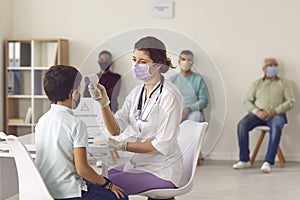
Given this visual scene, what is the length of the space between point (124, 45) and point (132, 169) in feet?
1.89

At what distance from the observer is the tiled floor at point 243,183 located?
14.6 feet

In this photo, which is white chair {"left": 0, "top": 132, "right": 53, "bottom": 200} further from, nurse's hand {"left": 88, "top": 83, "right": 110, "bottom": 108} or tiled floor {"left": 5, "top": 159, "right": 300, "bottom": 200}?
tiled floor {"left": 5, "top": 159, "right": 300, "bottom": 200}

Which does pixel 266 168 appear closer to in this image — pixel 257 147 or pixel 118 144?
pixel 257 147

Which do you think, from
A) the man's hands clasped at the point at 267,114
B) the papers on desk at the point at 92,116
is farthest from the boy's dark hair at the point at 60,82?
the man's hands clasped at the point at 267,114

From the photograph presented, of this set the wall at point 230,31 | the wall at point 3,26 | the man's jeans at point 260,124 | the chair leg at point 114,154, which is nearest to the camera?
the chair leg at point 114,154

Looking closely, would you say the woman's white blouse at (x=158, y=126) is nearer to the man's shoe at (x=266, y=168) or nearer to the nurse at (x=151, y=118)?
the nurse at (x=151, y=118)

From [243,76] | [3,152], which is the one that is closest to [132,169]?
[3,152]

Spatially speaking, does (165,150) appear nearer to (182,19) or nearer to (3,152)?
(3,152)

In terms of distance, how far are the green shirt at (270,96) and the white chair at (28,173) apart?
12.6ft

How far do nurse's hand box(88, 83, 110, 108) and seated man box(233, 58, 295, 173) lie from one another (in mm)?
3353

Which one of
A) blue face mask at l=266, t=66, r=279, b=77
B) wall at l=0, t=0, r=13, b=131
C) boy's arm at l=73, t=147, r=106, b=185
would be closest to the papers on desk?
boy's arm at l=73, t=147, r=106, b=185

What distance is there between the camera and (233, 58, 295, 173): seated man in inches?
223

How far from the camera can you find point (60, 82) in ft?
7.86

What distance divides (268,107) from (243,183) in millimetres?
1198
